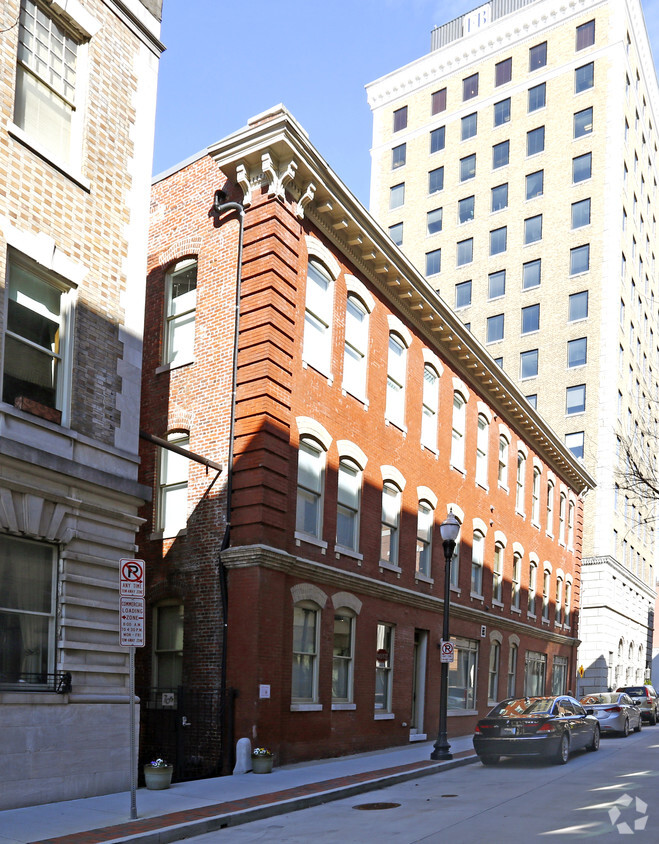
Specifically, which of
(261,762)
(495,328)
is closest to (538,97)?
(495,328)

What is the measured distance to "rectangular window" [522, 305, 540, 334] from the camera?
5294 centimetres

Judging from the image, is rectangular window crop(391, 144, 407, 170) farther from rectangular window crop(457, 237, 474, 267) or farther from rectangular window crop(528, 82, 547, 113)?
rectangular window crop(528, 82, 547, 113)

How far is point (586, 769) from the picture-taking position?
17.6 meters

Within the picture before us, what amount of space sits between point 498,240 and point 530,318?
5.61 metres

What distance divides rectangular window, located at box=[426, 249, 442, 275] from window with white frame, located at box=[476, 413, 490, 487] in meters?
29.1

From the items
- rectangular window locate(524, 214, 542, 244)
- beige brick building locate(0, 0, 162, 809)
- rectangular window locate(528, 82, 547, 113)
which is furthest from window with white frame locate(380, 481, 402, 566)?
rectangular window locate(528, 82, 547, 113)

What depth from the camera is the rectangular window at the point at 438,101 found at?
6059 centimetres

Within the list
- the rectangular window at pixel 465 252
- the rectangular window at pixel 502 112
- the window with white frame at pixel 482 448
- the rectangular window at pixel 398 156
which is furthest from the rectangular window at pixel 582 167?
the window with white frame at pixel 482 448

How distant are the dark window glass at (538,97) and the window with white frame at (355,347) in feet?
127

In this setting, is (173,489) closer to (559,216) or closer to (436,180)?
(559,216)

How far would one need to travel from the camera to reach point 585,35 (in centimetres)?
5538

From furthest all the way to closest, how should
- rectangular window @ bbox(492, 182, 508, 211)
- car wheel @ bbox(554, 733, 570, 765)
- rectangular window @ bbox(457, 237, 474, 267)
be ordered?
rectangular window @ bbox(457, 237, 474, 267) → rectangular window @ bbox(492, 182, 508, 211) → car wheel @ bbox(554, 733, 570, 765)

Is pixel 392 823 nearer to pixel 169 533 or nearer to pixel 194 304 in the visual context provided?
pixel 169 533

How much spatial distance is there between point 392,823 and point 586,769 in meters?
7.09
